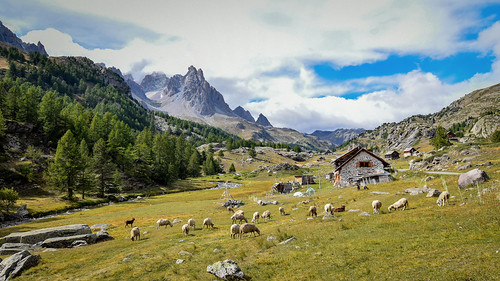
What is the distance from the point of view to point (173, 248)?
2319 centimetres

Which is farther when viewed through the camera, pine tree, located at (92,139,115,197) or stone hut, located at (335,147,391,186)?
pine tree, located at (92,139,115,197)

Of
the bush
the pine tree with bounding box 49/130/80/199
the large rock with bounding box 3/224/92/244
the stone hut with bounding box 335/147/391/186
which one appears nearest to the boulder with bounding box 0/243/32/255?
the large rock with bounding box 3/224/92/244

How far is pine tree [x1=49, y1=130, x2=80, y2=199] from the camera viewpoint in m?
76.9

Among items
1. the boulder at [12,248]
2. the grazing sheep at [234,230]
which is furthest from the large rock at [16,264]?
the grazing sheep at [234,230]

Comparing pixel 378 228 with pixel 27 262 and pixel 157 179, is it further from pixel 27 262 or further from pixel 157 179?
pixel 157 179

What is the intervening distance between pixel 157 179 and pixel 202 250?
118 metres

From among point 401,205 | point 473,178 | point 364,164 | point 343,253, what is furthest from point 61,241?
point 364,164

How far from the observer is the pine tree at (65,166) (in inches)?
3029

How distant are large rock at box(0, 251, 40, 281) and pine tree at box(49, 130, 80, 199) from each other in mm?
67731

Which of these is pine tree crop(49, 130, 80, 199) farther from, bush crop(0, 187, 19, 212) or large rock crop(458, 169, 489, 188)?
large rock crop(458, 169, 489, 188)

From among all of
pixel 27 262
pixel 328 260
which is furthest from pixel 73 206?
pixel 328 260

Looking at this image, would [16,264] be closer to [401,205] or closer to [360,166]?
[401,205]

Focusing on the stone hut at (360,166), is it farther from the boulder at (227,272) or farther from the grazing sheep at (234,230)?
the boulder at (227,272)

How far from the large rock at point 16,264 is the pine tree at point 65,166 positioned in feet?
222
